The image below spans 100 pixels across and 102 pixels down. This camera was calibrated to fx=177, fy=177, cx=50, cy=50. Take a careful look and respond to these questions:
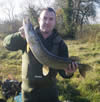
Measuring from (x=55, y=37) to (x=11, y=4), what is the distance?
28740 mm

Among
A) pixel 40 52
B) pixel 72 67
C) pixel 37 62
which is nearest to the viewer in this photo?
pixel 40 52

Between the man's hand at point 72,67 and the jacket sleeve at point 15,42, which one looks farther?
the jacket sleeve at point 15,42

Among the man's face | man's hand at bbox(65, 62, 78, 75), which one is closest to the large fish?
man's hand at bbox(65, 62, 78, 75)

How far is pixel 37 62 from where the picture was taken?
9.01 ft

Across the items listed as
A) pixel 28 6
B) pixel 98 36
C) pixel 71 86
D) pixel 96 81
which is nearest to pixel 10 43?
pixel 71 86

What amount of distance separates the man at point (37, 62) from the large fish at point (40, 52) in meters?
0.13

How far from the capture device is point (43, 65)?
2.61 metres

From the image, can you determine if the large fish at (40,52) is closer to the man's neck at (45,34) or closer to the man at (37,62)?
the man at (37,62)

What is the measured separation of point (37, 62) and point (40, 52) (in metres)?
0.31

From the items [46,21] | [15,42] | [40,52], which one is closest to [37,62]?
[40,52]

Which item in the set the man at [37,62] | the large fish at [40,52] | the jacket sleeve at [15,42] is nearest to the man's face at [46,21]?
the man at [37,62]

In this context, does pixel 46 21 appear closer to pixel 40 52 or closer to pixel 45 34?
pixel 45 34

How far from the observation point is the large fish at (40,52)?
2.47 meters

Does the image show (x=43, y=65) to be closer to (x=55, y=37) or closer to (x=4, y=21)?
(x=55, y=37)
